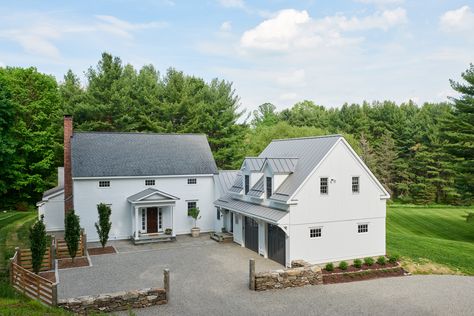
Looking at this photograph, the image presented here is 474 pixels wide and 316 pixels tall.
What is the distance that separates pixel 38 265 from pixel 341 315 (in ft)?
45.7

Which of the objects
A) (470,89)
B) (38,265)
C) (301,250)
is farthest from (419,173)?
(38,265)

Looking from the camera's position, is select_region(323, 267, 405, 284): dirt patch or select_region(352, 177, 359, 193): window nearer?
select_region(323, 267, 405, 284): dirt patch

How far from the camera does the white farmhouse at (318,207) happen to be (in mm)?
19547

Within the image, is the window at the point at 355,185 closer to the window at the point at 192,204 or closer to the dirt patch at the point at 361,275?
the dirt patch at the point at 361,275

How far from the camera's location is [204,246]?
24.5m

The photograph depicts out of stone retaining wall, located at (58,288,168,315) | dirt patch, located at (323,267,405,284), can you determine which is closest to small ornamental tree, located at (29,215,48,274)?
stone retaining wall, located at (58,288,168,315)

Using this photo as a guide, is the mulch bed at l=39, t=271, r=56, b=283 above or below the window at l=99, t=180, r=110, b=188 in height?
below

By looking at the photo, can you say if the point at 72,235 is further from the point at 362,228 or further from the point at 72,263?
the point at 362,228

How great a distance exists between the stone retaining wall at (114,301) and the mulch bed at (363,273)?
7.69 meters

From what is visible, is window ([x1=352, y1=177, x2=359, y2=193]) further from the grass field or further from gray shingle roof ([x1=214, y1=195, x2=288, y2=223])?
the grass field

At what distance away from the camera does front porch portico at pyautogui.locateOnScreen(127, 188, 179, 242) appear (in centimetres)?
2609

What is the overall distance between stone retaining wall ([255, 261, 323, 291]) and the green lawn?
7266 millimetres

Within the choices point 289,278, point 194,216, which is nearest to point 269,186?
point 289,278

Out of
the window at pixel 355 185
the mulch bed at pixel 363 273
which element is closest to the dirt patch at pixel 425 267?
the mulch bed at pixel 363 273
